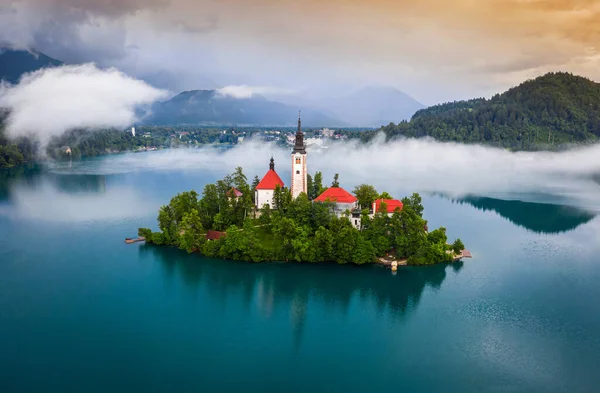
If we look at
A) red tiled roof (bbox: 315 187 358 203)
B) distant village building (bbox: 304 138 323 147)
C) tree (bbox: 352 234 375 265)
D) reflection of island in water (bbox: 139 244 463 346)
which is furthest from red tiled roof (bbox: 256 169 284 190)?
distant village building (bbox: 304 138 323 147)

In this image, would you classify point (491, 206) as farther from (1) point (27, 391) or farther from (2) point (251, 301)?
(1) point (27, 391)

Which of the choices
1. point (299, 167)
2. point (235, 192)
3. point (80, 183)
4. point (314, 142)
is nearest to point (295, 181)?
point (299, 167)

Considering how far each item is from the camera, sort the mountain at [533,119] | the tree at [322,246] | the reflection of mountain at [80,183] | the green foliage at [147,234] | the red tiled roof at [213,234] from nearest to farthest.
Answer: the tree at [322,246] < the red tiled roof at [213,234] < the green foliage at [147,234] < the reflection of mountain at [80,183] < the mountain at [533,119]

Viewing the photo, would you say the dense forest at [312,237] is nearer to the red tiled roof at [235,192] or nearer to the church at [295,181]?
the red tiled roof at [235,192]

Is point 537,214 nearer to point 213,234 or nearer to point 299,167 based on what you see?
point 299,167

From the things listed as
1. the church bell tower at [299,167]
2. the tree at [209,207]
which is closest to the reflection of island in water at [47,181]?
the tree at [209,207]

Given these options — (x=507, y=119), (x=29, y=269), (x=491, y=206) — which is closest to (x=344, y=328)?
(x=29, y=269)
